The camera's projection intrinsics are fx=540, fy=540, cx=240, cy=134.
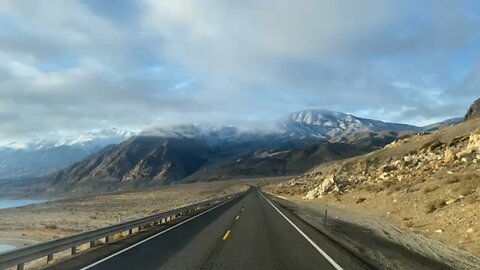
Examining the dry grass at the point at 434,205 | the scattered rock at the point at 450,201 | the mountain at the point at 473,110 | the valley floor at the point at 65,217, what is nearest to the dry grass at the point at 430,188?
the dry grass at the point at 434,205

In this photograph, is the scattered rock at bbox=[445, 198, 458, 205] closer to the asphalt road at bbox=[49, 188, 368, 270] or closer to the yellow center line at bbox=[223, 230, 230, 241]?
the asphalt road at bbox=[49, 188, 368, 270]

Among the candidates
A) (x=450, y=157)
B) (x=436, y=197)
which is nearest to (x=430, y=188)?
(x=436, y=197)

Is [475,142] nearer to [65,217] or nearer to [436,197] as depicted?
[436,197]

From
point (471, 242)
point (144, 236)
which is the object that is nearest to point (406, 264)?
point (471, 242)

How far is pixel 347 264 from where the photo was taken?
12.7 meters

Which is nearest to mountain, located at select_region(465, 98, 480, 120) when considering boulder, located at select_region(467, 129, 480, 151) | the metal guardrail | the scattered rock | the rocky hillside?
the rocky hillside

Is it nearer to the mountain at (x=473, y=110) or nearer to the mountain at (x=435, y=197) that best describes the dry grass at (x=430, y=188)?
the mountain at (x=435, y=197)

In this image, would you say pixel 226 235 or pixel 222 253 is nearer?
pixel 222 253

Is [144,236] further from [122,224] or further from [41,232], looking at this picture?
[41,232]

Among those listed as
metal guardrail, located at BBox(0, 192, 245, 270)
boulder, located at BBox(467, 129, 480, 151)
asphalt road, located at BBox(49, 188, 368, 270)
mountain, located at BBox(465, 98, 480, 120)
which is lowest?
asphalt road, located at BBox(49, 188, 368, 270)

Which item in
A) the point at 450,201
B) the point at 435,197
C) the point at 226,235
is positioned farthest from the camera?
the point at 435,197

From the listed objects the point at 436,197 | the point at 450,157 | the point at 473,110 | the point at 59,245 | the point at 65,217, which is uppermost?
the point at 473,110

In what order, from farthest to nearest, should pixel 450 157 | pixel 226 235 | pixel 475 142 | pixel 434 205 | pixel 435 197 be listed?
pixel 475 142
pixel 450 157
pixel 435 197
pixel 434 205
pixel 226 235

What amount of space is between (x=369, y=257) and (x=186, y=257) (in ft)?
15.9
